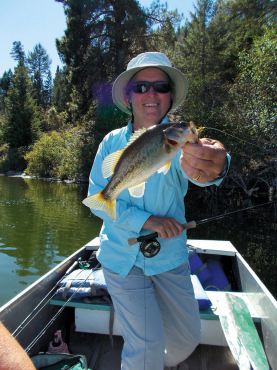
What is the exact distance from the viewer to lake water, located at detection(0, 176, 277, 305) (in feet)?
34.1

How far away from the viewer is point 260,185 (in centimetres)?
2316

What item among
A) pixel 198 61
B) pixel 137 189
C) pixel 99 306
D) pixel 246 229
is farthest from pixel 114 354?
pixel 198 61

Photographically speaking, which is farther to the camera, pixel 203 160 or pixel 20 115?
pixel 20 115

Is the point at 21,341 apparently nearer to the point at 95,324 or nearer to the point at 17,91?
the point at 95,324

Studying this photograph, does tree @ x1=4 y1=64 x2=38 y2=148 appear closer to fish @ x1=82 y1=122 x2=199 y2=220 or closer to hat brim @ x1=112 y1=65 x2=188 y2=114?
hat brim @ x1=112 y1=65 x2=188 y2=114

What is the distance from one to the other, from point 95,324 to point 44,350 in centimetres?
57

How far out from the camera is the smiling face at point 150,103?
9.71 ft

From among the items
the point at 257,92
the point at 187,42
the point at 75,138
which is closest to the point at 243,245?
the point at 257,92

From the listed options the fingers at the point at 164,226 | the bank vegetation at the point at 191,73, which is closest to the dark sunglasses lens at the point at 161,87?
the fingers at the point at 164,226

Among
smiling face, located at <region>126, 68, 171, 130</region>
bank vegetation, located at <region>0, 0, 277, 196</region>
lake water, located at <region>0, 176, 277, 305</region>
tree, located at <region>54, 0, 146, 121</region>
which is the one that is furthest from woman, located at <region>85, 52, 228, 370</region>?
tree, located at <region>54, 0, 146, 121</region>

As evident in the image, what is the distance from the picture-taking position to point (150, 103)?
295 centimetres

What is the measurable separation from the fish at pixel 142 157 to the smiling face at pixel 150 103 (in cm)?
69

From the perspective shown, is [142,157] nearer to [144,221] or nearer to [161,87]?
[144,221]

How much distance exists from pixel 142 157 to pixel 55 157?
36.6m
